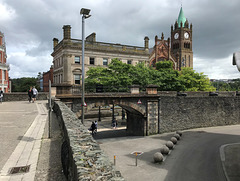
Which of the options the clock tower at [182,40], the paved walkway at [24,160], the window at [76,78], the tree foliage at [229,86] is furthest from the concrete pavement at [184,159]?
the tree foliage at [229,86]

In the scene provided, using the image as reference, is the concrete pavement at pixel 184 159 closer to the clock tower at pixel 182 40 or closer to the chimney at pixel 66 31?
the chimney at pixel 66 31

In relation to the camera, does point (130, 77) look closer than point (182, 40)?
Yes

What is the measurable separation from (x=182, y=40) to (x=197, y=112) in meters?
58.4

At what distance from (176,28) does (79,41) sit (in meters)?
57.8

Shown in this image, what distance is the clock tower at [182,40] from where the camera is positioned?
78.4 m

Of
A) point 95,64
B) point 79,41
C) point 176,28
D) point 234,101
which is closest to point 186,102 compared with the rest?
point 234,101

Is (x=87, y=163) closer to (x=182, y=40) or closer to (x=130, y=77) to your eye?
(x=130, y=77)

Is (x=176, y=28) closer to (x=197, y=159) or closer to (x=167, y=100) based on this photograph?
(x=167, y=100)

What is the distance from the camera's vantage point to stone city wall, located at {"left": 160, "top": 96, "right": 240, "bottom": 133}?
27141mm

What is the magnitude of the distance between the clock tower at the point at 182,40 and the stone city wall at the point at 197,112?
46.6 meters

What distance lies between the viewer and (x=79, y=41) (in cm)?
4081

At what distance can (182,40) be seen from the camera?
80.1 metres

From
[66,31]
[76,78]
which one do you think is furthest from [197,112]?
[66,31]

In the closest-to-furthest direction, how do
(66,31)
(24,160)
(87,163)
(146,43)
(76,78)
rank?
(87,163)
(24,160)
(66,31)
(76,78)
(146,43)
